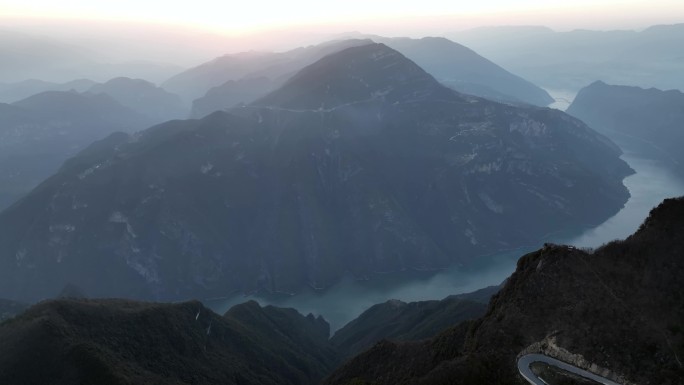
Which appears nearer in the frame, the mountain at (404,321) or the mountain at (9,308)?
the mountain at (404,321)

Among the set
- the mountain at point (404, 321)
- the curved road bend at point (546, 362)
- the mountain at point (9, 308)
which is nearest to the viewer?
the curved road bend at point (546, 362)

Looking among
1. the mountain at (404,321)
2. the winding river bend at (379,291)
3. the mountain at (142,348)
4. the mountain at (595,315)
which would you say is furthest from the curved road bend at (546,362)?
the winding river bend at (379,291)

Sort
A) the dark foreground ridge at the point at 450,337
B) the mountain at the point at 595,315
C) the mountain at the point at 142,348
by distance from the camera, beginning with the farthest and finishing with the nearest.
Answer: the mountain at the point at 142,348, the dark foreground ridge at the point at 450,337, the mountain at the point at 595,315

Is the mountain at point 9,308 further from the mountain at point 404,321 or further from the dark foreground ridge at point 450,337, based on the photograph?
the mountain at point 404,321

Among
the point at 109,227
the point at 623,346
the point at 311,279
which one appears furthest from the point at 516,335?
the point at 109,227

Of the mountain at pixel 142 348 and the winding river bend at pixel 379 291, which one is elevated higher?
the mountain at pixel 142 348

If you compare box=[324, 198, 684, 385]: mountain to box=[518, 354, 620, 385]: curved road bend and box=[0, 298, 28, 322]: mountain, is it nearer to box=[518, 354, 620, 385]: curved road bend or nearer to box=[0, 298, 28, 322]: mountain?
box=[518, 354, 620, 385]: curved road bend

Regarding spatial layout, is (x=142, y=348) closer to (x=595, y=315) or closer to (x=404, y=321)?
(x=404, y=321)
